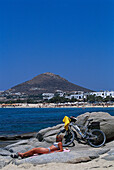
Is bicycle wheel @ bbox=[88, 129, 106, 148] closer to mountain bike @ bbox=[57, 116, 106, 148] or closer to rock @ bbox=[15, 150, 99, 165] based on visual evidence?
mountain bike @ bbox=[57, 116, 106, 148]

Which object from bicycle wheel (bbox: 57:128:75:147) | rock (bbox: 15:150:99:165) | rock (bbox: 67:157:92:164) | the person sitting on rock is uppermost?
bicycle wheel (bbox: 57:128:75:147)

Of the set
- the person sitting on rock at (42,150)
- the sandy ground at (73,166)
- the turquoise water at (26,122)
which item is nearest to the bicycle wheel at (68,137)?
the person sitting on rock at (42,150)

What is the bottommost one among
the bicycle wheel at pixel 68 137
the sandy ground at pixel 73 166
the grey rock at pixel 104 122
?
the sandy ground at pixel 73 166

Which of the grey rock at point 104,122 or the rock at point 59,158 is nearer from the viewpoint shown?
the rock at point 59,158

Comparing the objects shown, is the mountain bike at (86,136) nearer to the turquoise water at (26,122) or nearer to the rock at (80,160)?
the rock at (80,160)

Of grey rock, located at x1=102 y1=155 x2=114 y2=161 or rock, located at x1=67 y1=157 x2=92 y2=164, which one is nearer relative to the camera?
rock, located at x1=67 y1=157 x2=92 y2=164

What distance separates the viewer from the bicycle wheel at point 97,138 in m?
→ 12.7

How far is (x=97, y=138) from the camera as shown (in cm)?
1287

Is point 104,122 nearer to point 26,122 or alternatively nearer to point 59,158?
point 59,158

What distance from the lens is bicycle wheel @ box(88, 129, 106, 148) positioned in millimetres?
12734

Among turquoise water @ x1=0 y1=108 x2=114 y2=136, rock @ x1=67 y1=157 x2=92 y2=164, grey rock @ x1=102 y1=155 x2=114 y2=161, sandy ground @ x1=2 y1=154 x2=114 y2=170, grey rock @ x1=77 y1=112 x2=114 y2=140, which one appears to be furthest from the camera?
turquoise water @ x1=0 y1=108 x2=114 y2=136

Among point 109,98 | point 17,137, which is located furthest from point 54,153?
point 109,98

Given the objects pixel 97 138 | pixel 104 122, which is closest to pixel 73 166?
pixel 97 138

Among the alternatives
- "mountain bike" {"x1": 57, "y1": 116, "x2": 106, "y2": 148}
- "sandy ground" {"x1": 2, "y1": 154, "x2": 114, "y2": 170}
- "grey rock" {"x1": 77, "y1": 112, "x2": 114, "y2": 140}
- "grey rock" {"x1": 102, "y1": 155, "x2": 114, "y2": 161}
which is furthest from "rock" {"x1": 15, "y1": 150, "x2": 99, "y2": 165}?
"grey rock" {"x1": 77, "y1": 112, "x2": 114, "y2": 140}
